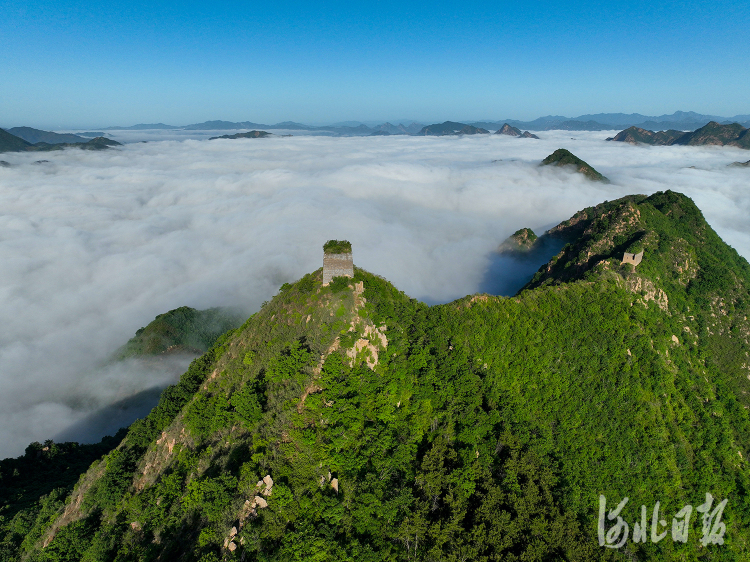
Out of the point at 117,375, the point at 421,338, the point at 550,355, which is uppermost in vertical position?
the point at 421,338

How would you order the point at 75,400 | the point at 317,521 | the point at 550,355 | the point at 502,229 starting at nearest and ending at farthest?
the point at 317,521 < the point at 550,355 < the point at 75,400 < the point at 502,229

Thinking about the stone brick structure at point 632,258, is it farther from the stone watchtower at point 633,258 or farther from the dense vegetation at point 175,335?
the dense vegetation at point 175,335

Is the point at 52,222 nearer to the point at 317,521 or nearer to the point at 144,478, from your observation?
the point at 144,478

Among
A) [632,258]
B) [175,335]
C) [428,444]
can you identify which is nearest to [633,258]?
[632,258]

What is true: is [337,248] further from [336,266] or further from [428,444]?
[428,444]

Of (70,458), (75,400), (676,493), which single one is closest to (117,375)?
(75,400)

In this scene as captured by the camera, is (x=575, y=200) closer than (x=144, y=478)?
No
